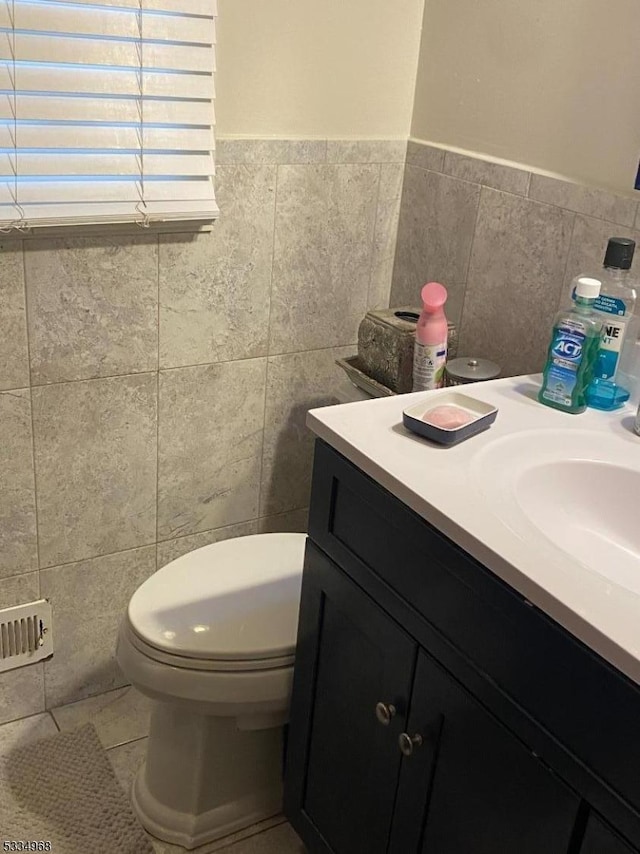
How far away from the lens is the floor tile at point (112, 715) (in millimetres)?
1814

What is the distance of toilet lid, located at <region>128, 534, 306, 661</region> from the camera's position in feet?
4.66

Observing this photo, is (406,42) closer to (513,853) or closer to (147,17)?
(147,17)

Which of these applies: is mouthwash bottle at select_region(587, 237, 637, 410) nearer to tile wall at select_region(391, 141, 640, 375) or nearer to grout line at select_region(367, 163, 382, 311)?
tile wall at select_region(391, 141, 640, 375)

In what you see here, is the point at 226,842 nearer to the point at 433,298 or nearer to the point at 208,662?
the point at 208,662

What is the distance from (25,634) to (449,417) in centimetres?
105

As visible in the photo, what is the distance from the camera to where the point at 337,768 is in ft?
4.35

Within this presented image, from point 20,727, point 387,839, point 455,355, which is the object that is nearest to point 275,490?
point 455,355

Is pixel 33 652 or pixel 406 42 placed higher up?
pixel 406 42

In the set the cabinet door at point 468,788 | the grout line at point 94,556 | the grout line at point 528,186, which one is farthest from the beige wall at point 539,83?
the grout line at point 94,556

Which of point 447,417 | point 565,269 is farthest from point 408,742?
point 565,269

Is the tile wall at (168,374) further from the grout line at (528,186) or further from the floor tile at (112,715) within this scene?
the grout line at (528,186)

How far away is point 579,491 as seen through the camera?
3.93ft

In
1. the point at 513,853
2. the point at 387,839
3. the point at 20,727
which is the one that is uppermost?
the point at 513,853

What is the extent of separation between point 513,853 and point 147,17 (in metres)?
1.34
